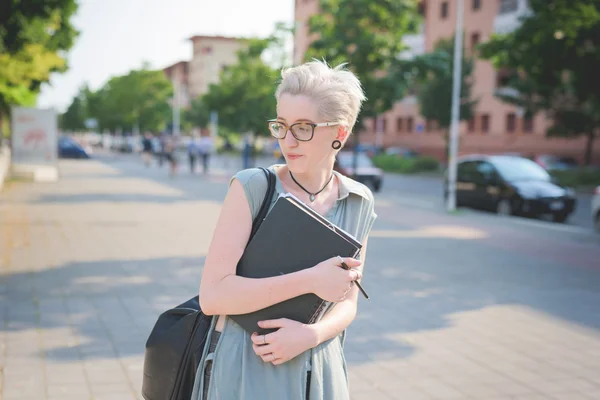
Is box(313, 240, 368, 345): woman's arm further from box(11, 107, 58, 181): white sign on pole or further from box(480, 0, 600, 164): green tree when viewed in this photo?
box(11, 107, 58, 181): white sign on pole

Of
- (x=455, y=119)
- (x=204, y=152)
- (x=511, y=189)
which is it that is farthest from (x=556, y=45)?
(x=204, y=152)

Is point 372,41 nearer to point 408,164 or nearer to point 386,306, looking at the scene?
point 386,306

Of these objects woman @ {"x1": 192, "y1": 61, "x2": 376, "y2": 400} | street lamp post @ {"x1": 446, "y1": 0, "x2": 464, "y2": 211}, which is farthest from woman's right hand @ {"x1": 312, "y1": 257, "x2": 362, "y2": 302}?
street lamp post @ {"x1": 446, "y1": 0, "x2": 464, "y2": 211}

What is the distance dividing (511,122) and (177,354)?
4982 centimetres

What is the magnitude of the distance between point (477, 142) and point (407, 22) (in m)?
29.4

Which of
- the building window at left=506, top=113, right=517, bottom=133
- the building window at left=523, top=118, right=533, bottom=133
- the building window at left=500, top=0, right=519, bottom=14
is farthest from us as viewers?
the building window at left=506, top=113, right=517, bottom=133

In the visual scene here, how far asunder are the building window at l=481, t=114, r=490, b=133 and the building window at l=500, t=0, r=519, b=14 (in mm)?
7105

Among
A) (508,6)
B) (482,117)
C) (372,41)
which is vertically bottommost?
(482,117)

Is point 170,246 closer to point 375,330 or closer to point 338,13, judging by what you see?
point 375,330

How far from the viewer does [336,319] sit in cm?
224

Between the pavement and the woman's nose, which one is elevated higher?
the woman's nose

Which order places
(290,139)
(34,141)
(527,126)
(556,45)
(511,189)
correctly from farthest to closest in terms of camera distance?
(527,126) → (34,141) → (556,45) → (511,189) → (290,139)

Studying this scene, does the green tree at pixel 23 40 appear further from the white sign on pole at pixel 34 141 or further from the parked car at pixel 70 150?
the parked car at pixel 70 150

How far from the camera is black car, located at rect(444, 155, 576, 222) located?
17.2m
